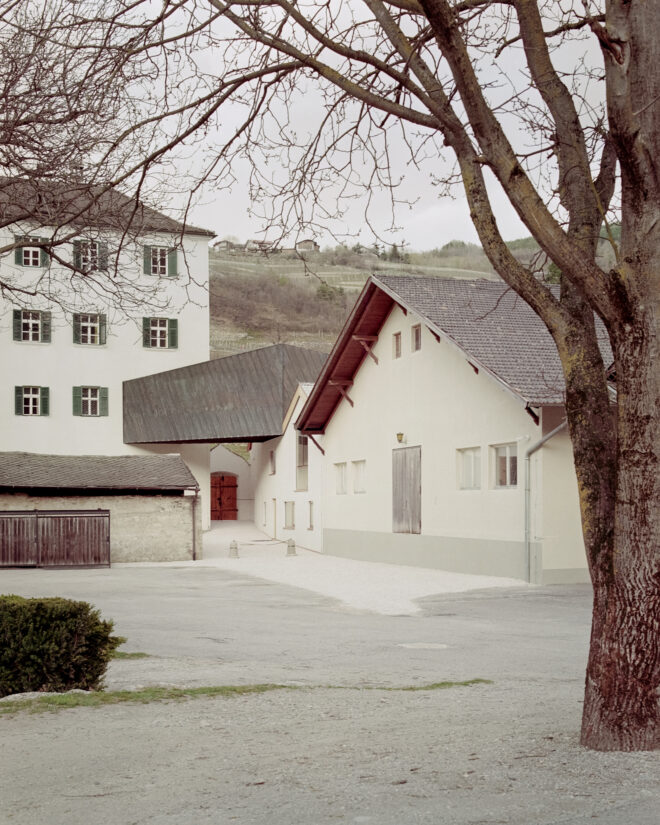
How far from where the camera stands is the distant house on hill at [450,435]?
2234 centimetres

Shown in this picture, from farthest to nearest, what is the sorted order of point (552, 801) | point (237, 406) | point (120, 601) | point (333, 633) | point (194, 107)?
point (237, 406)
point (120, 601)
point (333, 633)
point (194, 107)
point (552, 801)

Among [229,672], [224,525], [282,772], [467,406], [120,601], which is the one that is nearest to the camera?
[282,772]

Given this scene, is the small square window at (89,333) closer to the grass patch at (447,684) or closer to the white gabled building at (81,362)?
the white gabled building at (81,362)

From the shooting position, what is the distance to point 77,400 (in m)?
45.2

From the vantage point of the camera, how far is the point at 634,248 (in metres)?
6.29

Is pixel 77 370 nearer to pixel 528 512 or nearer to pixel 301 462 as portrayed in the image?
pixel 301 462

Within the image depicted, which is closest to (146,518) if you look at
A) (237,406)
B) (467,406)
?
(237,406)

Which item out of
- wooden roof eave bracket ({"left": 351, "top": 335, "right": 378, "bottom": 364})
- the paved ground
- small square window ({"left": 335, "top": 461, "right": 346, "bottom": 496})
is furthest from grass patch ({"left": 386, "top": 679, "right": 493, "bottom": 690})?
small square window ({"left": 335, "top": 461, "right": 346, "bottom": 496})

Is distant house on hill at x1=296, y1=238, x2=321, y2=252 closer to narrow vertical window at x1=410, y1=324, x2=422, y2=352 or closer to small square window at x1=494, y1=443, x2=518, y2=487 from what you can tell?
small square window at x1=494, y1=443, x2=518, y2=487

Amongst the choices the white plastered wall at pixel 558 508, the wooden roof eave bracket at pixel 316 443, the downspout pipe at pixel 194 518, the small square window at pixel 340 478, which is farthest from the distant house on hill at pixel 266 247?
the wooden roof eave bracket at pixel 316 443

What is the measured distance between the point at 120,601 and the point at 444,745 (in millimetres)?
14230

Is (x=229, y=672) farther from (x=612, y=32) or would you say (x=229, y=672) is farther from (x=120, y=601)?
(x=120, y=601)

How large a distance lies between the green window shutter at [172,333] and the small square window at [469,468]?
23005 mm

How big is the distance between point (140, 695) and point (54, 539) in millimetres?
24973
